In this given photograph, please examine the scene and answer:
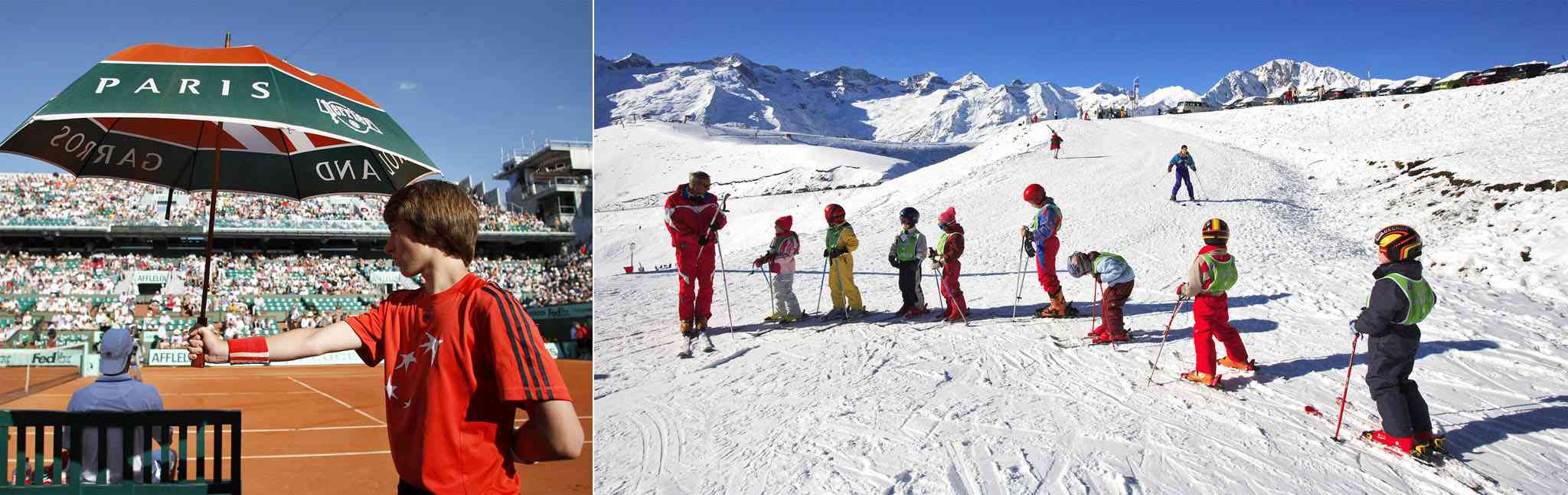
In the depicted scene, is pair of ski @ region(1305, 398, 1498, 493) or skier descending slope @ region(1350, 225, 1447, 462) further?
skier descending slope @ region(1350, 225, 1447, 462)

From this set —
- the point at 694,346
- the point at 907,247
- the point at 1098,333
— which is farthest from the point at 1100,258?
the point at 694,346

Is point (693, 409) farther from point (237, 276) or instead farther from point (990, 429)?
point (237, 276)

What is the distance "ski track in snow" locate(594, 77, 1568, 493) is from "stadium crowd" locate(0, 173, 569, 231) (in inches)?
917

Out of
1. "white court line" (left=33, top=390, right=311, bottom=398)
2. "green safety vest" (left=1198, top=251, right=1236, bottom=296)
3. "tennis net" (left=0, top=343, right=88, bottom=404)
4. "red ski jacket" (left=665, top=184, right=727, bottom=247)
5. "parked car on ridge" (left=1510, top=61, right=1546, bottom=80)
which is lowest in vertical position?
"white court line" (left=33, top=390, right=311, bottom=398)

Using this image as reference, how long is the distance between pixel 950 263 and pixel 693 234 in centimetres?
257

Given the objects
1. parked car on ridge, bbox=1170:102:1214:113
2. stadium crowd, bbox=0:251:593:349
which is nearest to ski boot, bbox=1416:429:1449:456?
stadium crowd, bbox=0:251:593:349

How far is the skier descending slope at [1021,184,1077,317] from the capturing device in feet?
25.7

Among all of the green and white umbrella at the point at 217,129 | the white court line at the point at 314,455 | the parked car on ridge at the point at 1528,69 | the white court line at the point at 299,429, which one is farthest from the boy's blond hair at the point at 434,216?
the parked car on ridge at the point at 1528,69

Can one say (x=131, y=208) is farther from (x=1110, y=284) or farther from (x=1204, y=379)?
(x=1204, y=379)

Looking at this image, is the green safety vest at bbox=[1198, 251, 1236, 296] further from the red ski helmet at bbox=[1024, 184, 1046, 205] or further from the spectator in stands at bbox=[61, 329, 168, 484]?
the spectator in stands at bbox=[61, 329, 168, 484]

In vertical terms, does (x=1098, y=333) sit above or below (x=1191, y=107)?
below

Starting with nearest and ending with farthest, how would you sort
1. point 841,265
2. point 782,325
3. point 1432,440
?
point 1432,440
point 782,325
point 841,265

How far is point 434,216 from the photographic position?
76.0 inches

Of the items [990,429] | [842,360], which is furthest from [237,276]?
[990,429]
